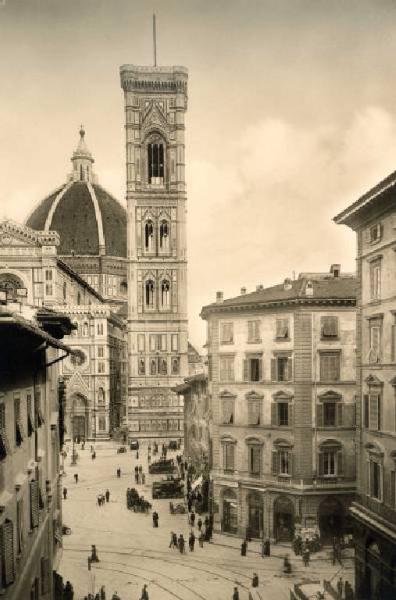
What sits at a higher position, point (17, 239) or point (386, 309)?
point (17, 239)

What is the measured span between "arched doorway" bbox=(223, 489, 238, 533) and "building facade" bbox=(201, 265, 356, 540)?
0.17 ft

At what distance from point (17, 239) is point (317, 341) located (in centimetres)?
4912

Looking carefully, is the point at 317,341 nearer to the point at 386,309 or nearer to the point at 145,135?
the point at 386,309

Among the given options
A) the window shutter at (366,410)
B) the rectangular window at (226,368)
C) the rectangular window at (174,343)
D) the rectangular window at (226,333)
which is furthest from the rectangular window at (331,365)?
the rectangular window at (174,343)

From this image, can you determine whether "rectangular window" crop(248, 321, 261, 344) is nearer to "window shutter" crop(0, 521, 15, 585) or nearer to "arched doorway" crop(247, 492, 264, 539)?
"arched doorway" crop(247, 492, 264, 539)

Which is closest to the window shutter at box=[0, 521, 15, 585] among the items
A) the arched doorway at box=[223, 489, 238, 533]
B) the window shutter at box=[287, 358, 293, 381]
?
the window shutter at box=[287, 358, 293, 381]

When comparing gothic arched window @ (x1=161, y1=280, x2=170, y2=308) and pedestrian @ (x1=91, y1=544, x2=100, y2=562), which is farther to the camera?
gothic arched window @ (x1=161, y1=280, x2=170, y2=308)

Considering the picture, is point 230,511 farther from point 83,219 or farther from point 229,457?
point 83,219

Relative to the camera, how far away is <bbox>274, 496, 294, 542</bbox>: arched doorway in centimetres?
3422

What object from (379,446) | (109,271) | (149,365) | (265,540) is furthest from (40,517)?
(109,271)

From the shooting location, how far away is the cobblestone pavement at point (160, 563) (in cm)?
2750

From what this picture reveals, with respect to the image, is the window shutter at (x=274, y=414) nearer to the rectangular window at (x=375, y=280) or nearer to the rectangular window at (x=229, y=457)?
the rectangular window at (x=229, y=457)

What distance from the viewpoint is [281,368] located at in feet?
115

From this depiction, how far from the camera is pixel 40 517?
63.4 feet
